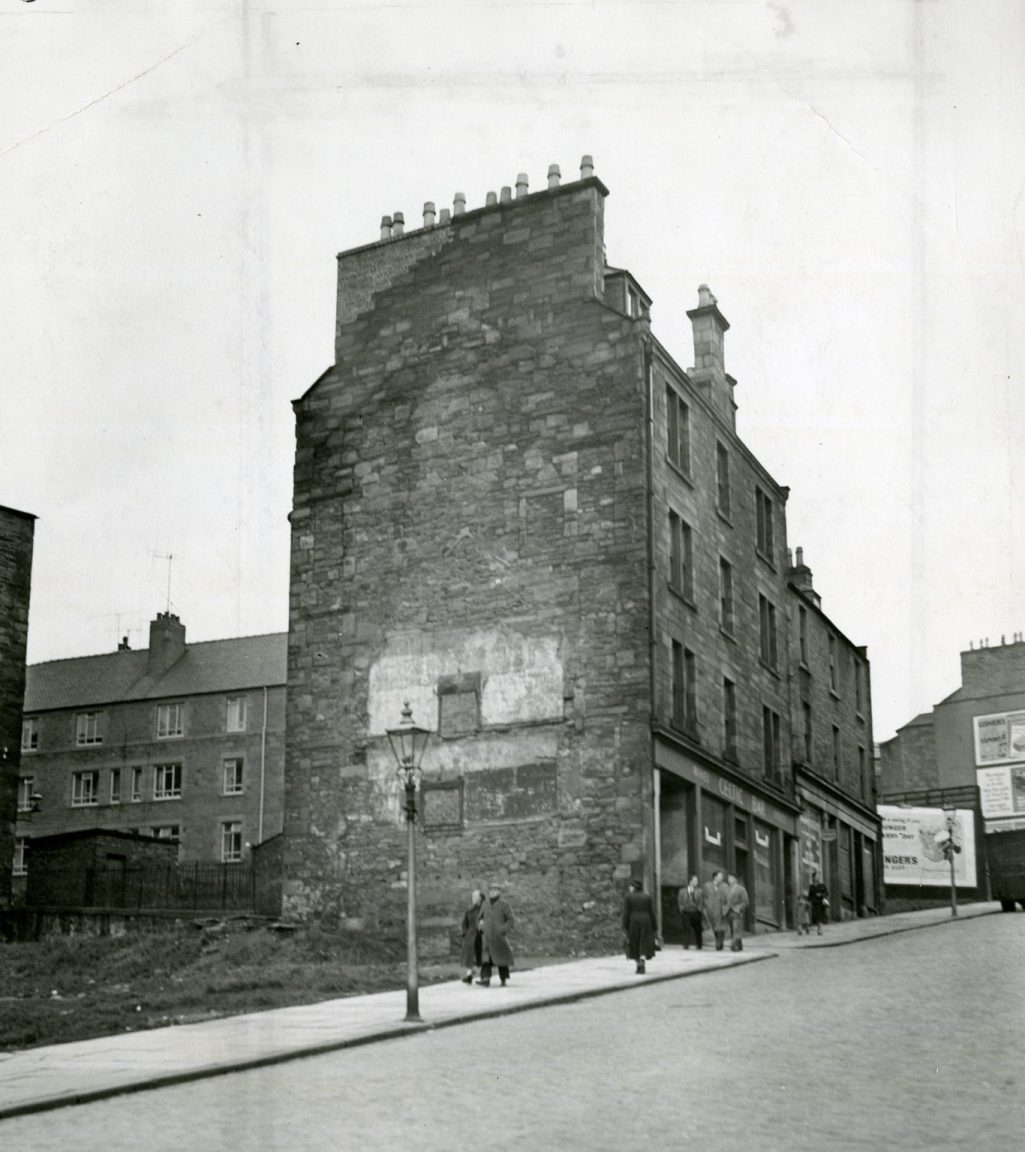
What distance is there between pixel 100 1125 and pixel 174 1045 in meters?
4.24

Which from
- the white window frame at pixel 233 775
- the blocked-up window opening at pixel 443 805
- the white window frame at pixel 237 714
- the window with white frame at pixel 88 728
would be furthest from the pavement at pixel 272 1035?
the window with white frame at pixel 88 728

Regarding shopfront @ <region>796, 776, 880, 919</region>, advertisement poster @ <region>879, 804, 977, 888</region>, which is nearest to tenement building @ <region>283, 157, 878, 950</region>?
shopfront @ <region>796, 776, 880, 919</region>

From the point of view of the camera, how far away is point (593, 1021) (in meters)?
16.0

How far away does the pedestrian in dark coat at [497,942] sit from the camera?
20.8 meters

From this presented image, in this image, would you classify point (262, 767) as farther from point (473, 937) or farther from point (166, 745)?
point (473, 937)

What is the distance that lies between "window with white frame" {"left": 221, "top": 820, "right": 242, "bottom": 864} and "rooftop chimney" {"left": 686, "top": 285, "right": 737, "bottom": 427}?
2748 cm

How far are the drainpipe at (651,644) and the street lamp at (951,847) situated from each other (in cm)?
977

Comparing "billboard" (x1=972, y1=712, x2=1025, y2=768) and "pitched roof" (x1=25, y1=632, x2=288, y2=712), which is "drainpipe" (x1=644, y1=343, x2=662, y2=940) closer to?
"pitched roof" (x1=25, y1=632, x2=288, y2=712)

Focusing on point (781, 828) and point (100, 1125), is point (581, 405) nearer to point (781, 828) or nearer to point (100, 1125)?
point (781, 828)

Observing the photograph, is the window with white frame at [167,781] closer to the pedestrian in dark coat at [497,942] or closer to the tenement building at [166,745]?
the tenement building at [166,745]

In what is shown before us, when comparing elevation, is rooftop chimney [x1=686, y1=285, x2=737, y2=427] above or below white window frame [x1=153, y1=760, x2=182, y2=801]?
above

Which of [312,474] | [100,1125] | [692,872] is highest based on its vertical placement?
[312,474]

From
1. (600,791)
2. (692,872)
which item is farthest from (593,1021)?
(692,872)

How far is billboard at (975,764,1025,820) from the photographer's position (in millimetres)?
62906
